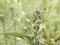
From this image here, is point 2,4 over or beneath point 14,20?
over

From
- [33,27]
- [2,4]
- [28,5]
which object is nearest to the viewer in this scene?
[33,27]

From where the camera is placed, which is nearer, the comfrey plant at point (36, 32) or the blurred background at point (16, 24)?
the comfrey plant at point (36, 32)

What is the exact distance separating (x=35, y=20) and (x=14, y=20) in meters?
0.71

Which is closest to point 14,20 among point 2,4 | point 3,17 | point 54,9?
point 3,17

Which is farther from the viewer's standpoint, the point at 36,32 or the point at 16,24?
the point at 16,24

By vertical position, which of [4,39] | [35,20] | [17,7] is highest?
[17,7]

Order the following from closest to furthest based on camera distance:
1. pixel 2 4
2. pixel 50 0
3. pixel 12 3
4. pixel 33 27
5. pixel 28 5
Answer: pixel 33 27, pixel 12 3, pixel 2 4, pixel 28 5, pixel 50 0

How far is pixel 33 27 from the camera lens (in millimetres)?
900

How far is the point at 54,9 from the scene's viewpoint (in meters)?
2.29

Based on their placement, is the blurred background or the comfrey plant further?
the blurred background

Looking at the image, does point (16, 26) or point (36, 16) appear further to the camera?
point (16, 26)

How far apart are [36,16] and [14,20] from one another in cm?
72

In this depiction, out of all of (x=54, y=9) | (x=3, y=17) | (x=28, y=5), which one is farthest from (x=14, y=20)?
(x=54, y=9)

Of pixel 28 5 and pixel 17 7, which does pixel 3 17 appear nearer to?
pixel 17 7
